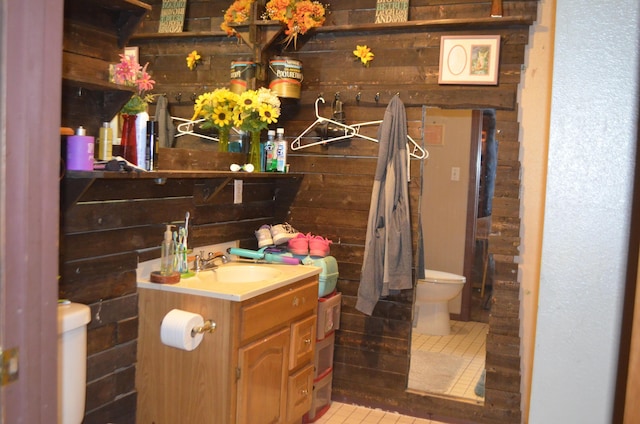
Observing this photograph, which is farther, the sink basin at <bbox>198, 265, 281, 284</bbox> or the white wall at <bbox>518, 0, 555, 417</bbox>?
the white wall at <bbox>518, 0, 555, 417</bbox>

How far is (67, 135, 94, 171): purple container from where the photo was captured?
200 centimetres

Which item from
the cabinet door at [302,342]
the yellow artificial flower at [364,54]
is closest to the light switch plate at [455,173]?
the yellow artificial flower at [364,54]

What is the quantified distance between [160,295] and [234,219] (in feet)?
2.79

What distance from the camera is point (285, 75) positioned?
332 cm

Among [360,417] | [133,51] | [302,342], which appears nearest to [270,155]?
[133,51]

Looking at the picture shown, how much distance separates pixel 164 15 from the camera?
2.97 meters

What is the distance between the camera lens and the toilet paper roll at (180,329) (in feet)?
7.57

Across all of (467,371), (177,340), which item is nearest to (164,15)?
(177,340)

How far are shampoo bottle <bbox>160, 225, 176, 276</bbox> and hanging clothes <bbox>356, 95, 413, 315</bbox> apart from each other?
111cm

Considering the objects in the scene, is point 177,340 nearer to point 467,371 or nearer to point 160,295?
point 160,295

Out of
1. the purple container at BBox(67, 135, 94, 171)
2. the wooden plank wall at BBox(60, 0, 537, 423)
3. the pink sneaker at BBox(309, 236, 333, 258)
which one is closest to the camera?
the purple container at BBox(67, 135, 94, 171)

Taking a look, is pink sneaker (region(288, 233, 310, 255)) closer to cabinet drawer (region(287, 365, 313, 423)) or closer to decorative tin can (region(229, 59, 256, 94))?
cabinet drawer (region(287, 365, 313, 423))

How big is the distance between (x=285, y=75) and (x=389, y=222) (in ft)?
3.26

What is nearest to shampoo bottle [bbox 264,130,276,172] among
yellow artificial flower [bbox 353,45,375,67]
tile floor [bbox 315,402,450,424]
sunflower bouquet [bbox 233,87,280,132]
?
sunflower bouquet [bbox 233,87,280,132]
